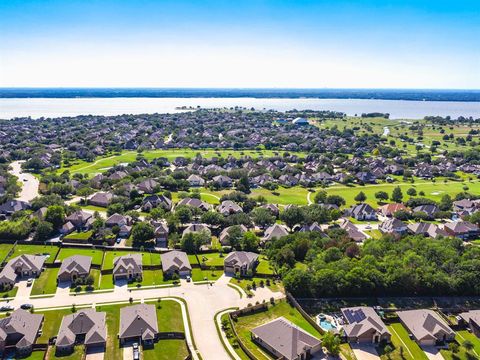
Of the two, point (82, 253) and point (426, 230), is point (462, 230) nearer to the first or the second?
point (426, 230)

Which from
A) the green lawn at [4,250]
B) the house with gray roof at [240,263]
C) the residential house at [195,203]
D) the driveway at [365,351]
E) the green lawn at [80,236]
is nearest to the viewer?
the driveway at [365,351]

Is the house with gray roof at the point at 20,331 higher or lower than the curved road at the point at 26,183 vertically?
higher

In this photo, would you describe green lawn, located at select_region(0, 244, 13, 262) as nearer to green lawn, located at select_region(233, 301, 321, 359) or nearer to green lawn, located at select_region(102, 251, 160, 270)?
green lawn, located at select_region(102, 251, 160, 270)

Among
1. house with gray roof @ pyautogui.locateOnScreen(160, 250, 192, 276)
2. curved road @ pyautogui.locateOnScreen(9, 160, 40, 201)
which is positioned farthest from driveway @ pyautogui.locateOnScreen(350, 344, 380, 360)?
curved road @ pyautogui.locateOnScreen(9, 160, 40, 201)

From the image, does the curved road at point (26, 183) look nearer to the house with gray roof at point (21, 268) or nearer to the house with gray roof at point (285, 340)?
the house with gray roof at point (21, 268)

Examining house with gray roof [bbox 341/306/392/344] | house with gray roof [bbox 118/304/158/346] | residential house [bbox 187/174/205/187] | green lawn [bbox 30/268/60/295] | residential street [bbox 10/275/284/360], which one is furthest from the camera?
residential house [bbox 187/174/205/187]

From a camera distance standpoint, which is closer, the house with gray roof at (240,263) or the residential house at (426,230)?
the house with gray roof at (240,263)

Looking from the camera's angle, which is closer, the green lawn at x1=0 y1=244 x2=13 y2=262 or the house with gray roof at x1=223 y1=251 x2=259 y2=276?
the house with gray roof at x1=223 y1=251 x2=259 y2=276

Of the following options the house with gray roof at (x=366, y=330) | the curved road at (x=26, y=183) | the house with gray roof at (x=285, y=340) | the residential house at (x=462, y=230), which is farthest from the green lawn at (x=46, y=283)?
the residential house at (x=462, y=230)
